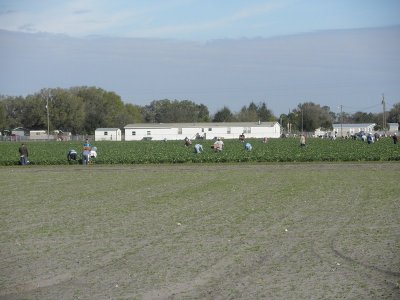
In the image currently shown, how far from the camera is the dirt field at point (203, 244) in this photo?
354 inches

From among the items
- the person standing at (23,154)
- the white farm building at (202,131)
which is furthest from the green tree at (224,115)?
the person standing at (23,154)

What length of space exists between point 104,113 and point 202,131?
3276cm

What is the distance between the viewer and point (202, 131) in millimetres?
128375

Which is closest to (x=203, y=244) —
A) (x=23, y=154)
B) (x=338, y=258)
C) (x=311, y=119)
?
(x=338, y=258)

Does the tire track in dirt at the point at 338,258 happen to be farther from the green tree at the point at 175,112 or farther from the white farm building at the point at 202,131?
the green tree at the point at 175,112

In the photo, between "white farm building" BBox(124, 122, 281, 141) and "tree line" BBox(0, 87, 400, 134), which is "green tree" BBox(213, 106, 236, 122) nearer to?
"tree line" BBox(0, 87, 400, 134)

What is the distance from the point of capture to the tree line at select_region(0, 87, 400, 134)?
13725cm

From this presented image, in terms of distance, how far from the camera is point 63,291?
8930mm

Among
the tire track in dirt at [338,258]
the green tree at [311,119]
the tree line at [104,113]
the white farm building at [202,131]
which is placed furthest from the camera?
the green tree at [311,119]

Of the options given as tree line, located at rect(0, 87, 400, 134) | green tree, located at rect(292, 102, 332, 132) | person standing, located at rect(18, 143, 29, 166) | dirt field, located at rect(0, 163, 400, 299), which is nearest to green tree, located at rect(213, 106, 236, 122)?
tree line, located at rect(0, 87, 400, 134)

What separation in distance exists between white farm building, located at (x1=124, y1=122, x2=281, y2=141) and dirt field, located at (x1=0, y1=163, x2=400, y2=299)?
104560 mm

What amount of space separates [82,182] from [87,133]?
120m

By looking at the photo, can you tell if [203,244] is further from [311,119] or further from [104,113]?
[311,119]

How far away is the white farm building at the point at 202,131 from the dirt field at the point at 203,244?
105m
